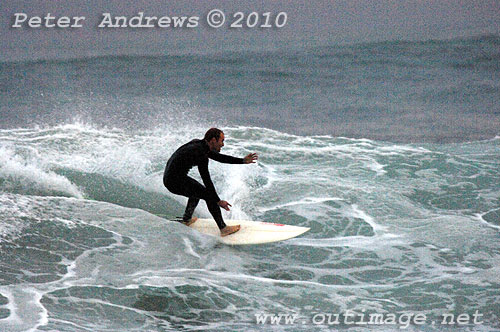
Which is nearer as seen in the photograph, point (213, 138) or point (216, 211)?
point (213, 138)

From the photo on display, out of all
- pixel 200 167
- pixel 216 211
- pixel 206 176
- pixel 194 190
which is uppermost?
pixel 200 167

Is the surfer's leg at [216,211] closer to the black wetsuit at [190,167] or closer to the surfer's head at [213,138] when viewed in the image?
the black wetsuit at [190,167]

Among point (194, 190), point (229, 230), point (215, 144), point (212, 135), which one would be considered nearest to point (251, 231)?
point (229, 230)

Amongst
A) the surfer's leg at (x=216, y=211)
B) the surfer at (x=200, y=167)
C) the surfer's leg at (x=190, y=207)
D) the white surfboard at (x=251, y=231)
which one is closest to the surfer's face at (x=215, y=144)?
the surfer at (x=200, y=167)

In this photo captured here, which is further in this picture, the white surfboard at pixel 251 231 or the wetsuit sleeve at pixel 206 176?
the white surfboard at pixel 251 231

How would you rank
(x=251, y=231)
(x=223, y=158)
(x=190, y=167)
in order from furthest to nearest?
1. (x=251, y=231)
2. (x=190, y=167)
3. (x=223, y=158)

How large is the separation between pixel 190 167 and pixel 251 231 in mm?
1222

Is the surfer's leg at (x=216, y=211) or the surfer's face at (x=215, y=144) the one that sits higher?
the surfer's face at (x=215, y=144)

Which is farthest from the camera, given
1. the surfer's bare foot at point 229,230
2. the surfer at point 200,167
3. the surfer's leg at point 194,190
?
the surfer's bare foot at point 229,230

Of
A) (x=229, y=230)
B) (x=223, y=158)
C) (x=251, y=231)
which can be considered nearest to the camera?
(x=223, y=158)

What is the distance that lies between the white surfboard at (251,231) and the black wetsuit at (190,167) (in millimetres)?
261

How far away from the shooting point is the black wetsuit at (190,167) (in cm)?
861

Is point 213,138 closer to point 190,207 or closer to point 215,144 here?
point 215,144

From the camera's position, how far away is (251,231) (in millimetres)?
A: 9227
